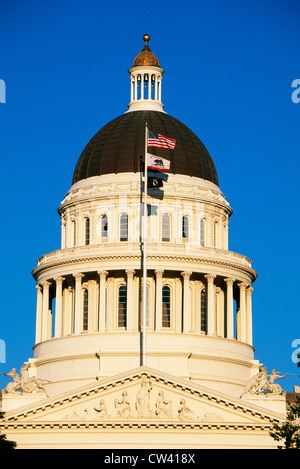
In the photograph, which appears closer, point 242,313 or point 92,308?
point 92,308

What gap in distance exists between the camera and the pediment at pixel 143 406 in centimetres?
8331

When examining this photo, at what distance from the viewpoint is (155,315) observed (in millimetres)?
99000

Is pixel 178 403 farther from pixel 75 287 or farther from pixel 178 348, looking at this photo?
pixel 75 287

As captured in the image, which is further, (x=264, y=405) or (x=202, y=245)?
(x=202, y=245)

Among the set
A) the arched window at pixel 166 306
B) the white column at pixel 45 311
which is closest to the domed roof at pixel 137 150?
the white column at pixel 45 311

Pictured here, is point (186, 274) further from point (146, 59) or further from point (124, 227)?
point (146, 59)

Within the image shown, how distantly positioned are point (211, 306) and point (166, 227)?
6.49m

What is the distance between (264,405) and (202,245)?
18.7 meters

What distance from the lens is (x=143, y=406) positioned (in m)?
83.6

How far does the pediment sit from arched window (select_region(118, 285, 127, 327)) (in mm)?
15348

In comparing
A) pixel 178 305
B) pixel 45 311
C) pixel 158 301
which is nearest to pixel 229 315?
pixel 178 305

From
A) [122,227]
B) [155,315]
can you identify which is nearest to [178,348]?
[155,315]

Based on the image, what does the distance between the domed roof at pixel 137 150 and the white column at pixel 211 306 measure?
7.97m

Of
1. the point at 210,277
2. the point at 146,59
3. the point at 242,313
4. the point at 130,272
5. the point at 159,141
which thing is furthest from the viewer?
the point at 146,59
